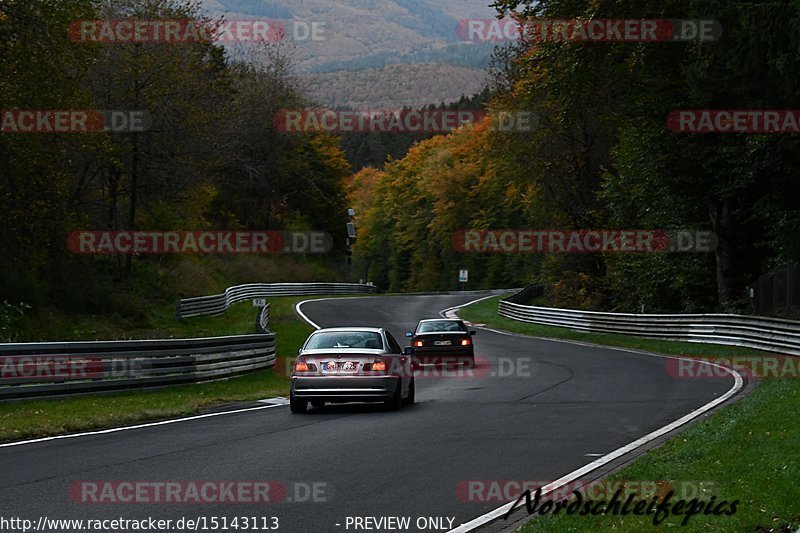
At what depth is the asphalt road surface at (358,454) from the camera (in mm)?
8617

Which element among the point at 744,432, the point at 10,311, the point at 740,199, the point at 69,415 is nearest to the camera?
the point at 744,432

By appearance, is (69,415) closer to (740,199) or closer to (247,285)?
(740,199)

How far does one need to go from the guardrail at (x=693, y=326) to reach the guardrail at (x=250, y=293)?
16.0 metres

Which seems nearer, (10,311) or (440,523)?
(440,523)

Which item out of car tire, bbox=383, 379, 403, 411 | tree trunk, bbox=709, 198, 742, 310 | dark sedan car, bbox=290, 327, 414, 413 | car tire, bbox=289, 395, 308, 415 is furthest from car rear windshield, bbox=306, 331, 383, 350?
tree trunk, bbox=709, 198, 742, 310

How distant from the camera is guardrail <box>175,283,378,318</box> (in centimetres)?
4950

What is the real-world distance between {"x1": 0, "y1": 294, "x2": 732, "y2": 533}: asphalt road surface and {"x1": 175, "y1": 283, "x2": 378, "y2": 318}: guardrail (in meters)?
29.2

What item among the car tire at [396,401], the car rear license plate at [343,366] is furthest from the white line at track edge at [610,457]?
the car rear license plate at [343,366]

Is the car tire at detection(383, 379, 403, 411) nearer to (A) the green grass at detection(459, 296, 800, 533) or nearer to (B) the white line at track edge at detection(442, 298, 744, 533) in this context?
(B) the white line at track edge at detection(442, 298, 744, 533)

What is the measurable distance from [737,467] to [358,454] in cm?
418

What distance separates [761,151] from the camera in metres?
33.2

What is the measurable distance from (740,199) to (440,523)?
30.8 meters

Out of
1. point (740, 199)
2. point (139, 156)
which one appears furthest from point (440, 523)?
point (139, 156)

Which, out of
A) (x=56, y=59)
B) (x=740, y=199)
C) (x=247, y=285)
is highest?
(x=56, y=59)
